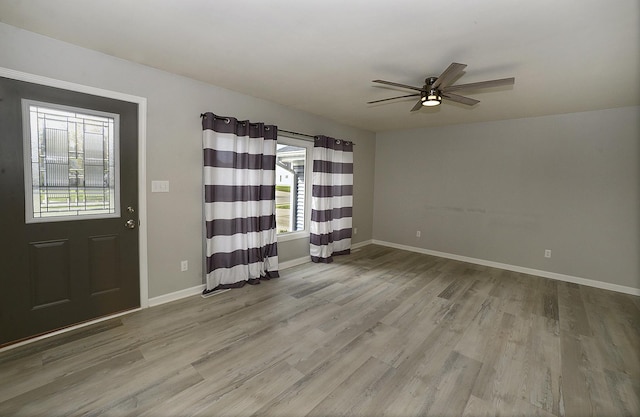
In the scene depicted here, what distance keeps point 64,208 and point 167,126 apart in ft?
3.84

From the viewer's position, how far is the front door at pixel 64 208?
2117 millimetres

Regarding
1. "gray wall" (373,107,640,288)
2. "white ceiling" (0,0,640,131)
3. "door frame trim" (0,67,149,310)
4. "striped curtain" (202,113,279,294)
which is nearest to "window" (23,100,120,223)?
"door frame trim" (0,67,149,310)

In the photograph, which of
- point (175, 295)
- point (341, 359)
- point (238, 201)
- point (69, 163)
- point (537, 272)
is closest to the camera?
point (341, 359)

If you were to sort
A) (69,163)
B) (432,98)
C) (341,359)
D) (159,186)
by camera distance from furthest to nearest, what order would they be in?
(159,186)
(432,98)
(69,163)
(341,359)

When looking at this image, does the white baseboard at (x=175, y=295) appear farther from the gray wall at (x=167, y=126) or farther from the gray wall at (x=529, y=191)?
the gray wall at (x=529, y=191)

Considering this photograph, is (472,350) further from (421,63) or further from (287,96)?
(287,96)

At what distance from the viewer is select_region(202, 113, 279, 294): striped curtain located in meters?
3.19

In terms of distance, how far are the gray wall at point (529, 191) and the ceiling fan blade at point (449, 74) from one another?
2.72 metres

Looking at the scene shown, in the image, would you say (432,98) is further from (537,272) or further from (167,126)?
(537,272)

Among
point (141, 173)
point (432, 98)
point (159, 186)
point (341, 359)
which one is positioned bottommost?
point (341, 359)

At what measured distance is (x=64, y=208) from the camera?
2.36 metres

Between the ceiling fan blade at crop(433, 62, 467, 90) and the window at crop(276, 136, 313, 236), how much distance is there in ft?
7.77

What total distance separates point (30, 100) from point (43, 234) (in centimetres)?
107

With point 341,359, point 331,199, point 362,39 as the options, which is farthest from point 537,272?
point 362,39
